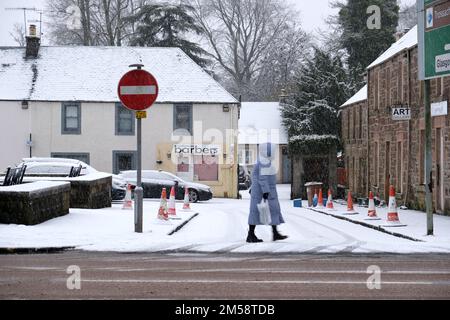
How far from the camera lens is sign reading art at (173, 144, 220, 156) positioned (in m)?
44.5

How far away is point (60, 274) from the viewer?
1009 cm

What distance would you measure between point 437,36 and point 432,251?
14.8 ft

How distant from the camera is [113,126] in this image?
4497 cm

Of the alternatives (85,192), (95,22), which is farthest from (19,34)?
(85,192)

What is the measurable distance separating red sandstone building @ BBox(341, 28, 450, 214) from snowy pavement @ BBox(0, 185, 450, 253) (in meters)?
5.01

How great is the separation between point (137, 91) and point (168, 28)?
38.0 metres

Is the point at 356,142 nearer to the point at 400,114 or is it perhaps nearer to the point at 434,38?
the point at 400,114

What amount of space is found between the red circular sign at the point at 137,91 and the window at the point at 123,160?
29.2 metres

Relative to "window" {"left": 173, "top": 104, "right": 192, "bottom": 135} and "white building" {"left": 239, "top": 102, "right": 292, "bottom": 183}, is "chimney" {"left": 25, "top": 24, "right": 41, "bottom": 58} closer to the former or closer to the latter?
"window" {"left": 173, "top": 104, "right": 192, "bottom": 135}

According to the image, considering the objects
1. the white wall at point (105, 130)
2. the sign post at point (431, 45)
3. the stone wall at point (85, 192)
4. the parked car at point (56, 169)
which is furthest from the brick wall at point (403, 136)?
the white wall at point (105, 130)

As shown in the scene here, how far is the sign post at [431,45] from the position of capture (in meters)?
15.8

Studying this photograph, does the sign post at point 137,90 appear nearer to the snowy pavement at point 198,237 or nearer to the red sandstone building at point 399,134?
the snowy pavement at point 198,237
